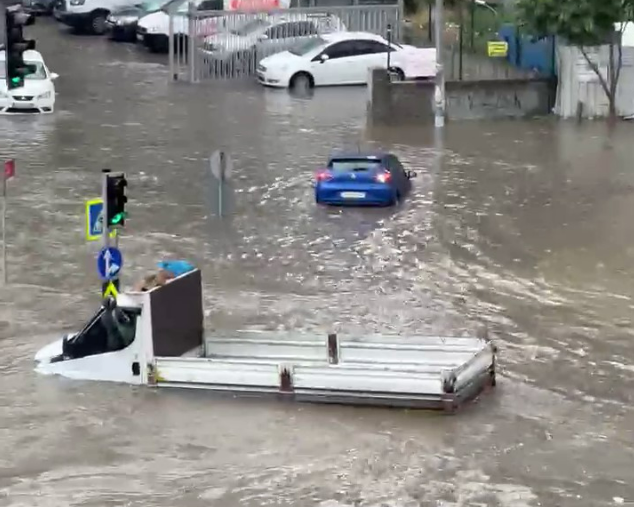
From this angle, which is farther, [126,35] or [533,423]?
[126,35]

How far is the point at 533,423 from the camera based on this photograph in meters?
14.4

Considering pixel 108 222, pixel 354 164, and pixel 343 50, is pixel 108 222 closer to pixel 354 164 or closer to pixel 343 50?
pixel 354 164

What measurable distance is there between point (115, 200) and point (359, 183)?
31.1 ft

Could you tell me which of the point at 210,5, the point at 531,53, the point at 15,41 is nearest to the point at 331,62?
the point at 531,53

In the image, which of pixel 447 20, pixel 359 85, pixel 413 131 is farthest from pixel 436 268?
pixel 447 20

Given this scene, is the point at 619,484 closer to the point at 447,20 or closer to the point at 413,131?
the point at 413,131

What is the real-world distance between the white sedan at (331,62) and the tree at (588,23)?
546cm

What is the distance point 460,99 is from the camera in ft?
115

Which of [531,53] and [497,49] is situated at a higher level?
[497,49]

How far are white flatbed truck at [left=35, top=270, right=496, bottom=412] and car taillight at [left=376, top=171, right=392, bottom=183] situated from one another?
874 cm

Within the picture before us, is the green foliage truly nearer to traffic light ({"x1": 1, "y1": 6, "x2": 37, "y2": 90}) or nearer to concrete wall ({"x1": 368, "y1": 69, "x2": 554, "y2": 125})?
concrete wall ({"x1": 368, "y1": 69, "x2": 554, "y2": 125})

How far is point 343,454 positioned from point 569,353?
4.21 m

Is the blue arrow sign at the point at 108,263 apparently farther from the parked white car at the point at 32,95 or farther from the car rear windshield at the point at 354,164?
the parked white car at the point at 32,95

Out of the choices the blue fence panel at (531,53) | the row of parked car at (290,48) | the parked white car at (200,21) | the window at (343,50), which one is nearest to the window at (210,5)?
the parked white car at (200,21)
